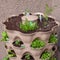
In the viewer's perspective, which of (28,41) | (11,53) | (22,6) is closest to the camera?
(28,41)

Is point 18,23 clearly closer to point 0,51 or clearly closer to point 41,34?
point 41,34

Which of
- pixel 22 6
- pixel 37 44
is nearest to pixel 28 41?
pixel 37 44

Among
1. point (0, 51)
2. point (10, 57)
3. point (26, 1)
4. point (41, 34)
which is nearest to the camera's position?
point (41, 34)

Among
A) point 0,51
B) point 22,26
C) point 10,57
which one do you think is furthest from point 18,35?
point 0,51

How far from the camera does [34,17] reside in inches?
50.3

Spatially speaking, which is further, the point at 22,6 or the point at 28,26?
the point at 22,6

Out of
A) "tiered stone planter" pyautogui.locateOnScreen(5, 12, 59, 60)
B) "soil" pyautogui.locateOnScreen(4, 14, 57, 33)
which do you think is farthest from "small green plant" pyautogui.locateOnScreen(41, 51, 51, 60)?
"soil" pyautogui.locateOnScreen(4, 14, 57, 33)

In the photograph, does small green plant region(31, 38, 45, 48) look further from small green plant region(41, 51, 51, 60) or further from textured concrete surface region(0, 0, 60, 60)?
textured concrete surface region(0, 0, 60, 60)

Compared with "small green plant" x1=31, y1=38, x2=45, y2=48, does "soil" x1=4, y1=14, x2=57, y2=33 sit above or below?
above

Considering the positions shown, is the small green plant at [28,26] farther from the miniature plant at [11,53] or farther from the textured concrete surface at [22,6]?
the textured concrete surface at [22,6]

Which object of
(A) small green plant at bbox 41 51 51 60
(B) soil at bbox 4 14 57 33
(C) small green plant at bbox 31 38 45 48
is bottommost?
(A) small green plant at bbox 41 51 51 60

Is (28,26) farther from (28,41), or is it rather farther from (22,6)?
(22,6)

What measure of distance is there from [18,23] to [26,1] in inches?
10.9

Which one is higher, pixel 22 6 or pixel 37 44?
pixel 22 6
